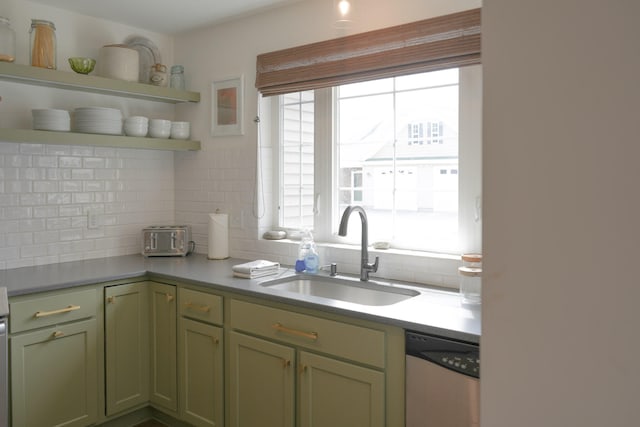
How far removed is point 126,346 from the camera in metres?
2.91

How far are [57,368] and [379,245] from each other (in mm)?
1774

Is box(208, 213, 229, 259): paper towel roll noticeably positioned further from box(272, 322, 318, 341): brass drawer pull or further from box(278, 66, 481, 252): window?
box(272, 322, 318, 341): brass drawer pull

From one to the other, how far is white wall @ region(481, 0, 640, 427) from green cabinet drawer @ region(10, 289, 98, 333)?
2497 mm

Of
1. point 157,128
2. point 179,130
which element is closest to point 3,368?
point 157,128

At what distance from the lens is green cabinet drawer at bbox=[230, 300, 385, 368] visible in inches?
79.4

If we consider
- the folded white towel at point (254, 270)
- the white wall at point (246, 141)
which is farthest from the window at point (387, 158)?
the folded white towel at point (254, 270)

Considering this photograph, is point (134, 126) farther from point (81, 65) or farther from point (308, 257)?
point (308, 257)

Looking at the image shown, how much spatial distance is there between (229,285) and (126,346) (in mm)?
828

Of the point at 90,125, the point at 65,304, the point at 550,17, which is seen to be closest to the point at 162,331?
the point at 65,304

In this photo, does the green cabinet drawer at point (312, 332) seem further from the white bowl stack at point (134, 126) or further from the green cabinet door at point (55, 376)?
the white bowl stack at point (134, 126)

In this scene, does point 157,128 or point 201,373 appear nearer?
point 201,373

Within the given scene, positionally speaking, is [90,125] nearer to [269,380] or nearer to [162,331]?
[162,331]

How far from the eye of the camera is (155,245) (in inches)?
135

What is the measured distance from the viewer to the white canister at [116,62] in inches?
125
